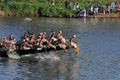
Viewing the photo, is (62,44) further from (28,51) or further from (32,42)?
(28,51)

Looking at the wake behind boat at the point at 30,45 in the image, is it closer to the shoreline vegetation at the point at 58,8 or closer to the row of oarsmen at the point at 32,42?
the row of oarsmen at the point at 32,42

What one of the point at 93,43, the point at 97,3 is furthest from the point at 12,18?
the point at 93,43

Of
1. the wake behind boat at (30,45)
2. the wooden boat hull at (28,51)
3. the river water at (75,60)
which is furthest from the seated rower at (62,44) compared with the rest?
the river water at (75,60)

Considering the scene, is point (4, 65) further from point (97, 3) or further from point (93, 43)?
point (97, 3)

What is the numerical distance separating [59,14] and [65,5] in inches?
94.2

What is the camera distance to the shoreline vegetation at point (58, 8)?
7819cm

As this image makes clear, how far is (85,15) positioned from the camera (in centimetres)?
8025

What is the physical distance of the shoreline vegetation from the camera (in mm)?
78188

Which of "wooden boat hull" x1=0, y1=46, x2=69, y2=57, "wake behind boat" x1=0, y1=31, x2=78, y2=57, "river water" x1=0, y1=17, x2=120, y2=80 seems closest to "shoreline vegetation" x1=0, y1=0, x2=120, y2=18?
"river water" x1=0, y1=17, x2=120, y2=80

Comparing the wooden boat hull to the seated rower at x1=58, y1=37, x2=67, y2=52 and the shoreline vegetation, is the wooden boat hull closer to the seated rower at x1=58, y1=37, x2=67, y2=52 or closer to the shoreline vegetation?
the seated rower at x1=58, y1=37, x2=67, y2=52

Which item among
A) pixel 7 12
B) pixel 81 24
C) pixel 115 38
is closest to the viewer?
pixel 115 38

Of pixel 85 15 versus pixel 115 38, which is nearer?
pixel 115 38

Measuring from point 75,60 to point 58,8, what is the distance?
35.5 meters

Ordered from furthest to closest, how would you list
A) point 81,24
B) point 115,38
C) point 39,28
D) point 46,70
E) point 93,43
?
point 81,24 < point 39,28 < point 115,38 < point 93,43 < point 46,70
